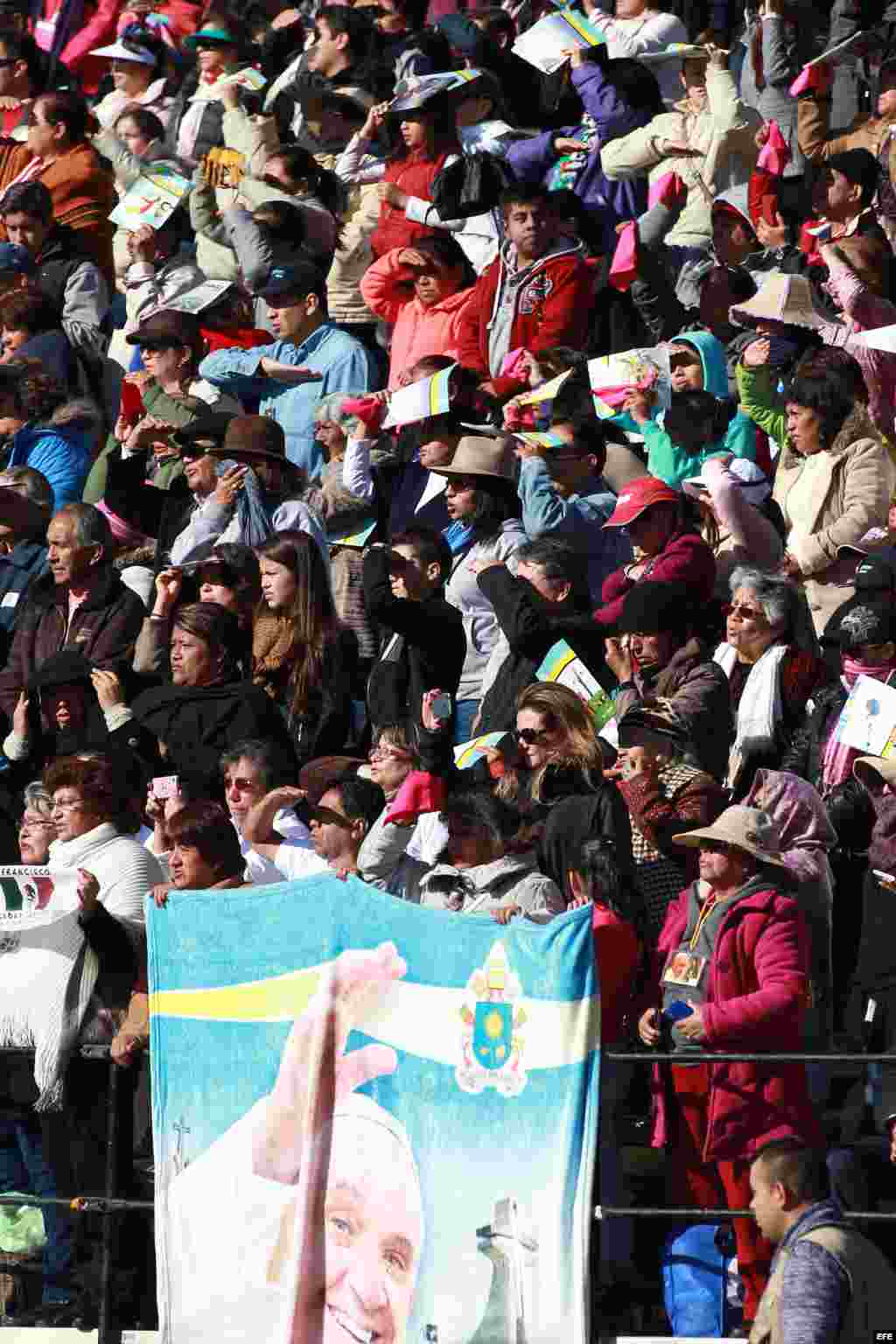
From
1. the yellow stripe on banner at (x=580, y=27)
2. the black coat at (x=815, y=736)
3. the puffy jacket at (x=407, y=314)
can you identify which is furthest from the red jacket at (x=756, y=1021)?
the yellow stripe on banner at (x=580, y=27)

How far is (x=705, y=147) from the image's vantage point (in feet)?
49.2

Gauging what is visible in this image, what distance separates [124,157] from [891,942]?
30.6 feet

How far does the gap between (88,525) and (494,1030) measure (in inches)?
178

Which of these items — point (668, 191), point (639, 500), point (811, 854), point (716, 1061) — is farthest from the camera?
point (668, 191)

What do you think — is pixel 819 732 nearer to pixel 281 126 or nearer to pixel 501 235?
pixel 501 235

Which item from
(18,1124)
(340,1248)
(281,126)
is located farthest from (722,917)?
(281,126)

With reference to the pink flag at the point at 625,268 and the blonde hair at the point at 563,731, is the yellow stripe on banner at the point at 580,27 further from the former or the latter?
the blonde hair at the point at 563,731

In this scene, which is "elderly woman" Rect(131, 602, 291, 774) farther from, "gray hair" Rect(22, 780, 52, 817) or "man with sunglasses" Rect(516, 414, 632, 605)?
"man with sunglasses" Rect(516, 414, 632, 605)

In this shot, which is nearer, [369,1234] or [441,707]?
[369,1234]

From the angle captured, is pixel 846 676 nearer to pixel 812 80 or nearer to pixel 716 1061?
pixel 716 1061

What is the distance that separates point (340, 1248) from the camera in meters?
8.53

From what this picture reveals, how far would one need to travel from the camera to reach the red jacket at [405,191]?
1474 cm

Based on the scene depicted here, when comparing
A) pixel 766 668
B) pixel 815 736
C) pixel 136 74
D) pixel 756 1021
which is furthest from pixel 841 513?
pixel 136 74

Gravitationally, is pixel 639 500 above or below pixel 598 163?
below
